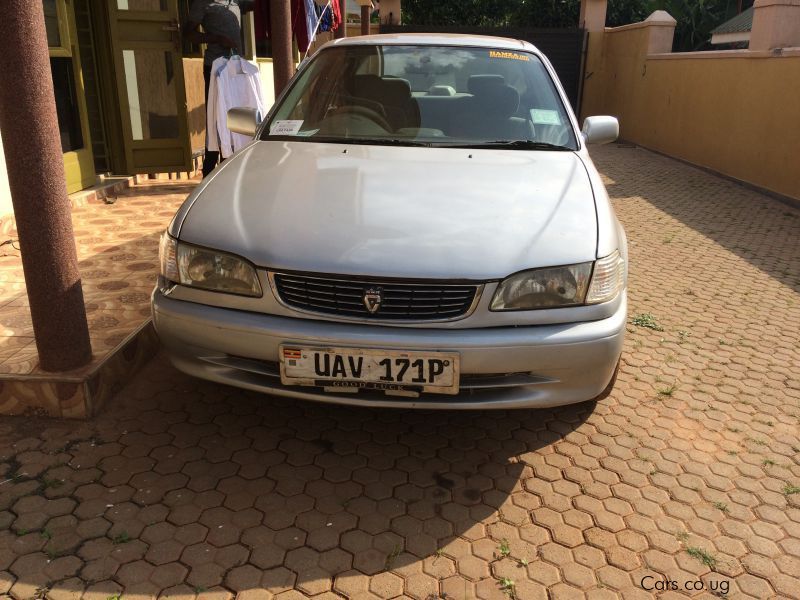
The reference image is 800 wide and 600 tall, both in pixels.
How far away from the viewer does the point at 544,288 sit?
263 cm

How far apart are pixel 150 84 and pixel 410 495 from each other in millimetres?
6218

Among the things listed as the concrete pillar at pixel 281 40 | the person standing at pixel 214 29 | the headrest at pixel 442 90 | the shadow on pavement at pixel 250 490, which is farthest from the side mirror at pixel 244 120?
the person standing at pixel 214 29

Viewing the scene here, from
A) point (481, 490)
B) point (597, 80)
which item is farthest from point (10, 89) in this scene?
point (597, 80)

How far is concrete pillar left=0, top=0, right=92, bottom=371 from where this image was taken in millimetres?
2717

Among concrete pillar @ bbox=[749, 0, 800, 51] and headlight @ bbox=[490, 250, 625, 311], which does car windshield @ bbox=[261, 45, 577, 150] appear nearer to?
headlight @ bbox=[490, 250, 625, 311]

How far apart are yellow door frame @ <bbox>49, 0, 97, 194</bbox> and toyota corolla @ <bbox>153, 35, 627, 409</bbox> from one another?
3.92m

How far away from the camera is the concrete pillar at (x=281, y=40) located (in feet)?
21.1

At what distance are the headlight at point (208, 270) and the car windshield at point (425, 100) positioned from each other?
121 centimetres

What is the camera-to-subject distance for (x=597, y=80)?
17.5m

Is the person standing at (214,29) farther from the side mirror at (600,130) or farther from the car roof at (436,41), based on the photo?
Result: the side mirror at (600,130)

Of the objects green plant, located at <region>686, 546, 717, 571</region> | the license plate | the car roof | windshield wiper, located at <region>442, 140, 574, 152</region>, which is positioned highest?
the car roof

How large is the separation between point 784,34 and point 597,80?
8.49 metres

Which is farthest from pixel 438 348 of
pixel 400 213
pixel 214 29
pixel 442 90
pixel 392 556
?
pixel 214 29

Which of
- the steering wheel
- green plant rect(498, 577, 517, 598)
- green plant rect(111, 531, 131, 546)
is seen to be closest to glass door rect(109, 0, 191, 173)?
the steering wheel
